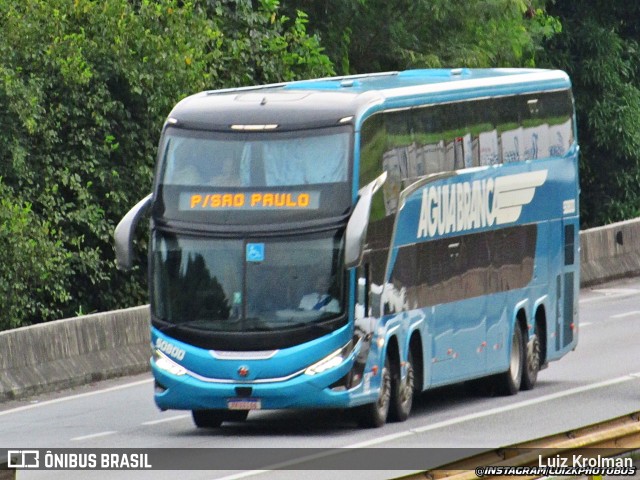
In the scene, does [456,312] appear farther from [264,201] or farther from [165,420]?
[264,201]

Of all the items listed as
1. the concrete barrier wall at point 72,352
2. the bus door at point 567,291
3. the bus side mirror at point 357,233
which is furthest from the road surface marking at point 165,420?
the bus door at point 567,291

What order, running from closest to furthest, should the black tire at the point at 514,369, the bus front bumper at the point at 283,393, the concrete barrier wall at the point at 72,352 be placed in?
the bus front bumper at the point at 283,393
the black tire at the point at 514,369
the concrete barrier wall at the point at 72,352

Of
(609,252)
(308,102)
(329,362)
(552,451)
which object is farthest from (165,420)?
(609,252)

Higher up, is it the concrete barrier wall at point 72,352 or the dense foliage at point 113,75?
the dense foliage at point 113,75

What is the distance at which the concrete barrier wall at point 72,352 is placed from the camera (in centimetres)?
2309

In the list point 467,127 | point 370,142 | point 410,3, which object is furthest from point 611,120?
point 370,142

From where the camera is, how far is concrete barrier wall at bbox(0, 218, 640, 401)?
2309 cm

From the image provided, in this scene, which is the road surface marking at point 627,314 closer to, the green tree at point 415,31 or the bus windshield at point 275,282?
the green tree at point 415,31

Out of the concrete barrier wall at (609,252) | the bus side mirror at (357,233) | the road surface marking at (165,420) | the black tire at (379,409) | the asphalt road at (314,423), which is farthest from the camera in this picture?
the concrete barrier wall at (609,252)

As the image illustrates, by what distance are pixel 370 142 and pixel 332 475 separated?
452 centimetres

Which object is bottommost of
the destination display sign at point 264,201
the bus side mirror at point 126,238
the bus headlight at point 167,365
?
the bus headlight at point 167,365

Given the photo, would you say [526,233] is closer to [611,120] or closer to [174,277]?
[174,277]

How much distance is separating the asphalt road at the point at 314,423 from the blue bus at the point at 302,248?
0.39 meters

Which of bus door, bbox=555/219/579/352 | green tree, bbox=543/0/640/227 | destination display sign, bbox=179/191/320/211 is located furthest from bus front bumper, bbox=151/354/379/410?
green tree, bbox=543/0/640/227
